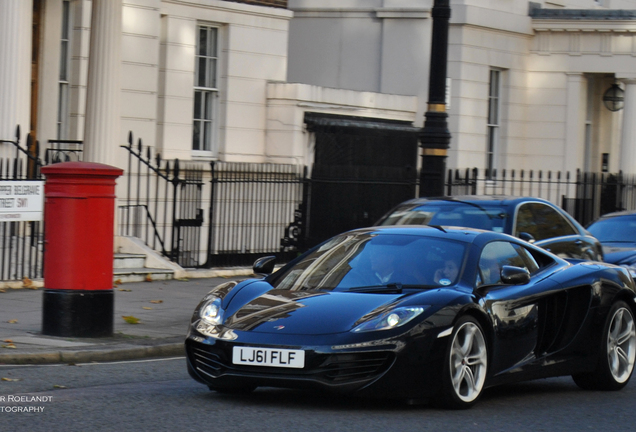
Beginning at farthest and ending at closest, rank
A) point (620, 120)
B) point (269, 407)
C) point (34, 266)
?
1. point (620, 120)
2. point (34, 266)
3. point (269, 407)

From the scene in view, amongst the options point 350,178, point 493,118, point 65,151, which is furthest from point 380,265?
point 493,118

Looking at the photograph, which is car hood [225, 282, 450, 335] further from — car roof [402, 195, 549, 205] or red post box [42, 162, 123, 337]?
car roof [402, 195, 549, 205]

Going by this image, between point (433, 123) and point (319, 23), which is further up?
point (319, 23)

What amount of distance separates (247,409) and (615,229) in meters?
10.3

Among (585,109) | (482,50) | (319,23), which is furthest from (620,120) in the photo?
(319,23)

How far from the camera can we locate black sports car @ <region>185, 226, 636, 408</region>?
283 inches

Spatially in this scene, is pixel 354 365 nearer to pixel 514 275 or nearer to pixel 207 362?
pixel 207 362

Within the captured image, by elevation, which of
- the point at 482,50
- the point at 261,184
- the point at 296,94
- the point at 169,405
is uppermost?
the point at 482,50

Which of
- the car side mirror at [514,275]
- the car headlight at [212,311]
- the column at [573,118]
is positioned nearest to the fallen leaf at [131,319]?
the car headlight at [212,311]

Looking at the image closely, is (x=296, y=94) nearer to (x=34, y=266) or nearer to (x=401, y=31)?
(x=401, y=31)

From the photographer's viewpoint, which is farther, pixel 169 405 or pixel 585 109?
pixel 585 109

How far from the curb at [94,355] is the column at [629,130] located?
18814mm

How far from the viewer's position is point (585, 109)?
28094 mm

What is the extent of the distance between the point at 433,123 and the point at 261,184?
6.69m
